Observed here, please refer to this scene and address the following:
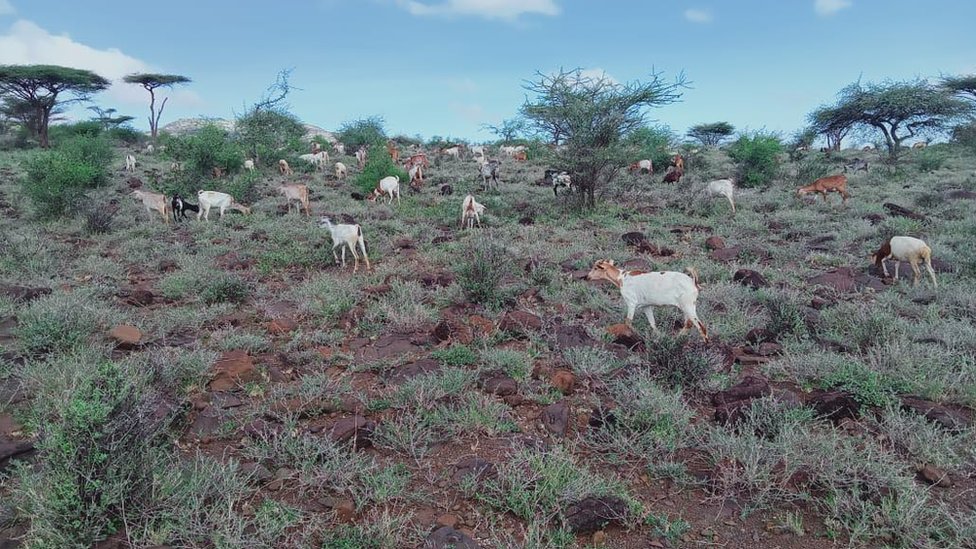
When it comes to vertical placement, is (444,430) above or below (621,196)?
below

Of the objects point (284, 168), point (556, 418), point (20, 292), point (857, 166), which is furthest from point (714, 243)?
point (284, 168)

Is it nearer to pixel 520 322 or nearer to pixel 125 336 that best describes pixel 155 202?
pixel 125 336

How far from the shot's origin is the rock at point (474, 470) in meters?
3.46

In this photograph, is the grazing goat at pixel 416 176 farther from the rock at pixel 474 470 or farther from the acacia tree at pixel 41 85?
the acacia tree at pixel 41 85

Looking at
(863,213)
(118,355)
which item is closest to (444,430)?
A: (118,355)

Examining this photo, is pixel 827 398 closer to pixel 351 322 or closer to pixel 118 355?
pixel 351 322

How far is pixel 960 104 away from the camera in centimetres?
2467

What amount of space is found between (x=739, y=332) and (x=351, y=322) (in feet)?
14.2

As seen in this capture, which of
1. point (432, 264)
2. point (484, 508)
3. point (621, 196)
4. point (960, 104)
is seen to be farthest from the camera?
point (960, 104)

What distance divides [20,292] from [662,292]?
7460mm

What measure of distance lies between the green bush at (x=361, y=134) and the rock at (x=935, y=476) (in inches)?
1073

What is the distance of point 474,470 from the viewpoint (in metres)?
3.53

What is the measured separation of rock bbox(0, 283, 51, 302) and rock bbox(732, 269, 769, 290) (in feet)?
29.3

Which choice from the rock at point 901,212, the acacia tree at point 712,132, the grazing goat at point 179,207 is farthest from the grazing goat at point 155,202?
the acacia tree at point 712,132
